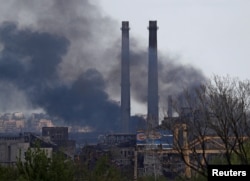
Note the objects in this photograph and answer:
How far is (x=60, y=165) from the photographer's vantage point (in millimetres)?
16297

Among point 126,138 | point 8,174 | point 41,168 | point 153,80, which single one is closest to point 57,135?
point 126,138

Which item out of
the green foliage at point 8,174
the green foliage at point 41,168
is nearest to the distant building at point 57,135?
the green foliage at point 8,174

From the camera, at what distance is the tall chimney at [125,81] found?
75.9 m

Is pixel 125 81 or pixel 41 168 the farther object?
pixel 125 81

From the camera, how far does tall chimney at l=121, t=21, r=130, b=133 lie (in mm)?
75875

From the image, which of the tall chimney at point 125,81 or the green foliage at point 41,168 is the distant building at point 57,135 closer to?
the tall chimney at point 125,81

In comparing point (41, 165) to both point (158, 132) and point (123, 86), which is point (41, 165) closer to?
point (158, 132)

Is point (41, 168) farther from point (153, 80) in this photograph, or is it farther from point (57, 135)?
point (153, 80)

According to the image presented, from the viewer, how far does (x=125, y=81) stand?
250ft

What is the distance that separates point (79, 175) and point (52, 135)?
4892cm

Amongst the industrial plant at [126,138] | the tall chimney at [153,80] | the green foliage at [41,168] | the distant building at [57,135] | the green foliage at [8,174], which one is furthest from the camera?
the tall chimney at [153,80]

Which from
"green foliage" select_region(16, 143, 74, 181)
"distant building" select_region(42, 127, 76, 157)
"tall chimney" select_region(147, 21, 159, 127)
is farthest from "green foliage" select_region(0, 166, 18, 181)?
"tall chimney" select_region(147, 21, 159, 127)

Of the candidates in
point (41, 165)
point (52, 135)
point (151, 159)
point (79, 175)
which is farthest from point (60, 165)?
point (52, 135)

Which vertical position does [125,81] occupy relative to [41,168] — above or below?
above
